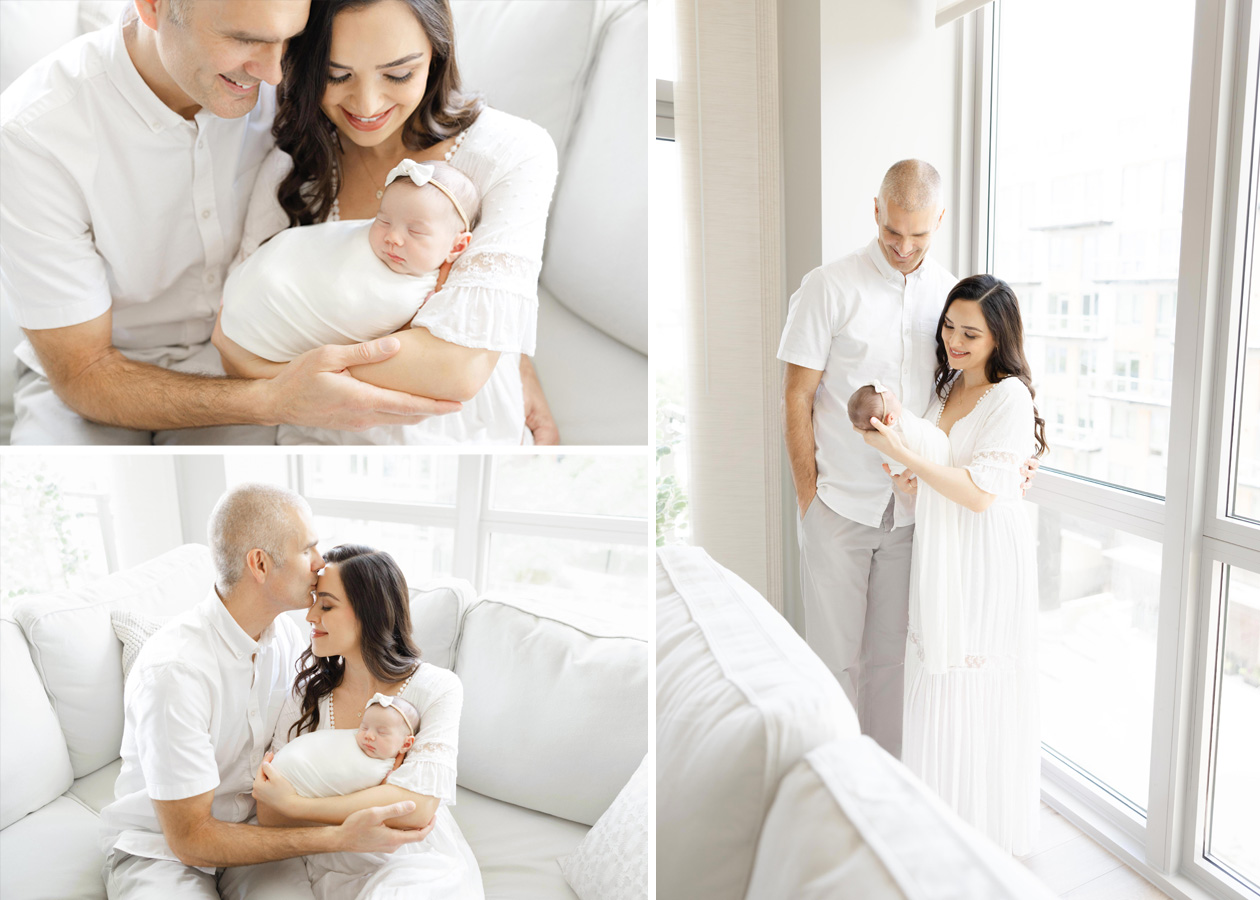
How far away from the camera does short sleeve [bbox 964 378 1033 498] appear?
1.89 meters

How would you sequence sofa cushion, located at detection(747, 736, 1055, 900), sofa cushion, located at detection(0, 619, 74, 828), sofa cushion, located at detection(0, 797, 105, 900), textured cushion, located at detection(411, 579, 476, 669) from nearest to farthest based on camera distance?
sofa cushion, located at detection(747, 736, 1055, 900) → sofa cushion, located at detection(0, 797, 105, 900) → sofa cushion, located at detection(0, 619, 74, 828) → textured cushion, located at detection(411, 579, 476, 669)

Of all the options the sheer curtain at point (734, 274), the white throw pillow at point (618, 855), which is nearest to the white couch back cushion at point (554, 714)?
the white throw pillow at point (618, 855)

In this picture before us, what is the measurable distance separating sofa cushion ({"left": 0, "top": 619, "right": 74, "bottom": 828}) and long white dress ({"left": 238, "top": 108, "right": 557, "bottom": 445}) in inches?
34.4

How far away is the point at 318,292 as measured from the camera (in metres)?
0.85

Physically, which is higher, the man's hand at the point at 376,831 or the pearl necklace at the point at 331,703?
the pearl necklace at the point at 331,703

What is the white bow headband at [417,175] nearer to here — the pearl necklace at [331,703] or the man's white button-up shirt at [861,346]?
the pearl necklace at [331,703]

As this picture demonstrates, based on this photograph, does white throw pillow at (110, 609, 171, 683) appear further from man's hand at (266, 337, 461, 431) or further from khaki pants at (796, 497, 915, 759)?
khaki pants at (796, 497, 915, 759)

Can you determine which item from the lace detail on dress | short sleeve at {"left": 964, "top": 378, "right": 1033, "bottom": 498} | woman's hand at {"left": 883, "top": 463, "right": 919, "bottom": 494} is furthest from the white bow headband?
the lace detail on dress

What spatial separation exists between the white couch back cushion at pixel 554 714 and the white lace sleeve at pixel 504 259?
79 cm

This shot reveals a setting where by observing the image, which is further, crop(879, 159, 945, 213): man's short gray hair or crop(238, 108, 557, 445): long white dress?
crop(879, 159, 945, 213): man's short gray hair

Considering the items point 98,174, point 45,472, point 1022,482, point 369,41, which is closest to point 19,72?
point 98,174

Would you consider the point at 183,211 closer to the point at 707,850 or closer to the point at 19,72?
the point at 19,72

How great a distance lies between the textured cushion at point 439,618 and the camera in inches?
64.1

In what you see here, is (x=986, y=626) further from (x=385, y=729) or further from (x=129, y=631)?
(x=129, y=631)
